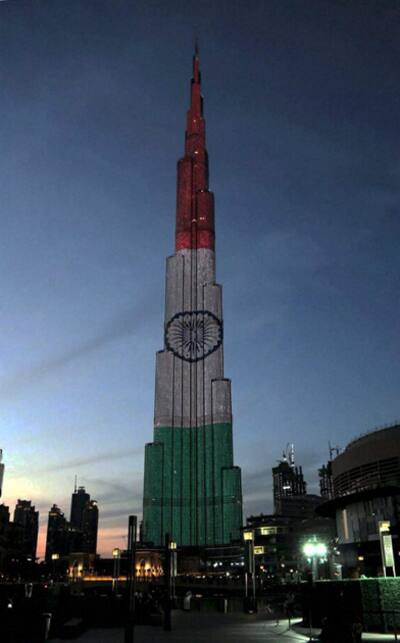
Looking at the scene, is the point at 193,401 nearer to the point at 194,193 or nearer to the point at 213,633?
the point at 194,193

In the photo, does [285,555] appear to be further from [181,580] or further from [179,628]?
[179,628]

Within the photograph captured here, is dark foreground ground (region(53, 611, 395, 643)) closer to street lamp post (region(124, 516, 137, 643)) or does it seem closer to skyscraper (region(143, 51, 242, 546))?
street lamp post (region(124, 516, 137, 643))

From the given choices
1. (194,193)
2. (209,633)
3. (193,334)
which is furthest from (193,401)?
(209,633)

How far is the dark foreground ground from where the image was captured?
25.2 m

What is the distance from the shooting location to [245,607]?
143 ft

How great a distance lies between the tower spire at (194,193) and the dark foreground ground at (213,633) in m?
149

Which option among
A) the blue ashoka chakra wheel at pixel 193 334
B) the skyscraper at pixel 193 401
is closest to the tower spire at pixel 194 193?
the skyscraper at pixel 193 401

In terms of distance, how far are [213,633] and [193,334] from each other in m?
144

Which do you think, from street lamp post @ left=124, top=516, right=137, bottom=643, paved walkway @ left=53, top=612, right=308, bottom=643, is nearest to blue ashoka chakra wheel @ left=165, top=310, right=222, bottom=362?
paved walkway @ left=53, top=612, right=308, bottom=643

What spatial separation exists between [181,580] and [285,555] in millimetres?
62628

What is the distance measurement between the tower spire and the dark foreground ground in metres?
149

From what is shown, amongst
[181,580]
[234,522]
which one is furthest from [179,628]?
[234,522]

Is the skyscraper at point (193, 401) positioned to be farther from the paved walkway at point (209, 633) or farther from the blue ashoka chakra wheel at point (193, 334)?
the paved walkway at point (209, 633)

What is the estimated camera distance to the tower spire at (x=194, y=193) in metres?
179
